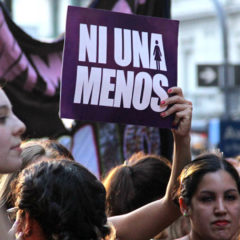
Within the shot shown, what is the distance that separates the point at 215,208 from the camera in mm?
3541

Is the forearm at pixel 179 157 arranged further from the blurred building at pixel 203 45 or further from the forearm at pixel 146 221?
the blurred building at pixel 203 45

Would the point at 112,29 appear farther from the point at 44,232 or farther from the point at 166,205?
the point at 44,232

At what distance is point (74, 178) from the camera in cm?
288


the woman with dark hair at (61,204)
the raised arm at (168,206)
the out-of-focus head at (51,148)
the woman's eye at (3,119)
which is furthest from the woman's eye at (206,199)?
the woman's eye at (3,119)

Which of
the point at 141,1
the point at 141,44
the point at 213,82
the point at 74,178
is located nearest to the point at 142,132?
the point at 141,1

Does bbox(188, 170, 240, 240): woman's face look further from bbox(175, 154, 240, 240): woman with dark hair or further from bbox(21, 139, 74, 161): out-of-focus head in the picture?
bbox(21, 139, 74, 161): out-of-focus head

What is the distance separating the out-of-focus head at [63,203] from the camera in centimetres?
281

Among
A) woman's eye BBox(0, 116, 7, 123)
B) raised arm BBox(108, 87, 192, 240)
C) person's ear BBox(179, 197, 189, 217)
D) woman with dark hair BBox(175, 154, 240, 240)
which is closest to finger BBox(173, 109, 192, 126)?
raised arm BBox(108, 87, 192, 240)

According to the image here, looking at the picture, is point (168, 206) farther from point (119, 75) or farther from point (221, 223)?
point (119, 75)

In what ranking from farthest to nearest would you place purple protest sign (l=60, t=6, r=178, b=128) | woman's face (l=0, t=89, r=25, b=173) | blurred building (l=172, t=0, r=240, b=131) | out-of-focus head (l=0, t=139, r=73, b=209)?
blurred building (l=172, t=0, r=240, b=131) → out-of-focus head (l=0, t=139, r=73, b=209) → purple protest sign (l=60, t=6, r=178, b=128) → woman's face (l=0, t=89, r=25, b=173)

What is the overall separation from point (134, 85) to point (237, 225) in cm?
70

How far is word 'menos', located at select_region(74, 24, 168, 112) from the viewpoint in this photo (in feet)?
12.0

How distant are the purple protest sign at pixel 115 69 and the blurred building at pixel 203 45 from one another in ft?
119

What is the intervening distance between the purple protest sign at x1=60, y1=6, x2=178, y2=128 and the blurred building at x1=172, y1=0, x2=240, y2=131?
36.2 metres
